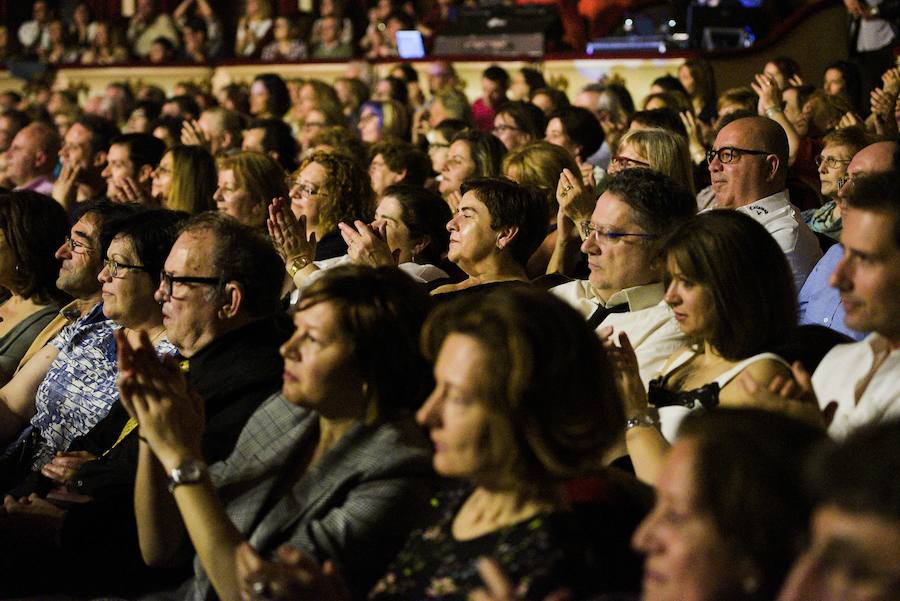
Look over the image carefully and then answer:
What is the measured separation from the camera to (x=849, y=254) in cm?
200

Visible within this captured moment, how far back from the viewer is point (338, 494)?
2.01 metres

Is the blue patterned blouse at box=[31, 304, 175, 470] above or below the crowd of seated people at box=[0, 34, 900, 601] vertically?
below

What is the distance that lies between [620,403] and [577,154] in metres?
3.61

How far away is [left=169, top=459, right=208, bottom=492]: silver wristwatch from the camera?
2014 millimetres

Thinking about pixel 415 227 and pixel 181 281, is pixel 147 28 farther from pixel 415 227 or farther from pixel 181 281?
pixel 181 281

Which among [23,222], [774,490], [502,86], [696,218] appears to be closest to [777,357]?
[696,218]

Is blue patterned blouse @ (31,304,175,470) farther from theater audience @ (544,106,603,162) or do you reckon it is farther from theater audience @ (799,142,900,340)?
theater audience @ (544,106,603,162)

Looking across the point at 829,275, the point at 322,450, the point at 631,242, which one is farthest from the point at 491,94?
the point at 322,450

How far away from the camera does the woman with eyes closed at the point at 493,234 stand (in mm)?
3451

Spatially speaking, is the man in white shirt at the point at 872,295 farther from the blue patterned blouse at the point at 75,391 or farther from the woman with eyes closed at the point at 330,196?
the woman with eyes closed at the point at 330,196

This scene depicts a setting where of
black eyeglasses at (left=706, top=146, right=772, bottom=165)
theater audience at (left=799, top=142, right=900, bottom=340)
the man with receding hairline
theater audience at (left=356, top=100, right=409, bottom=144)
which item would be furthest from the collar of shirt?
the man with receding hairline

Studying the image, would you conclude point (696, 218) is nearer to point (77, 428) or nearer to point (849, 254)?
point (849, 254)

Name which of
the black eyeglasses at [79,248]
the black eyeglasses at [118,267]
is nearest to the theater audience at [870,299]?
the black eyeglasses at [118,267]

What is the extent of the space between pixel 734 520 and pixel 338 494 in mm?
876
